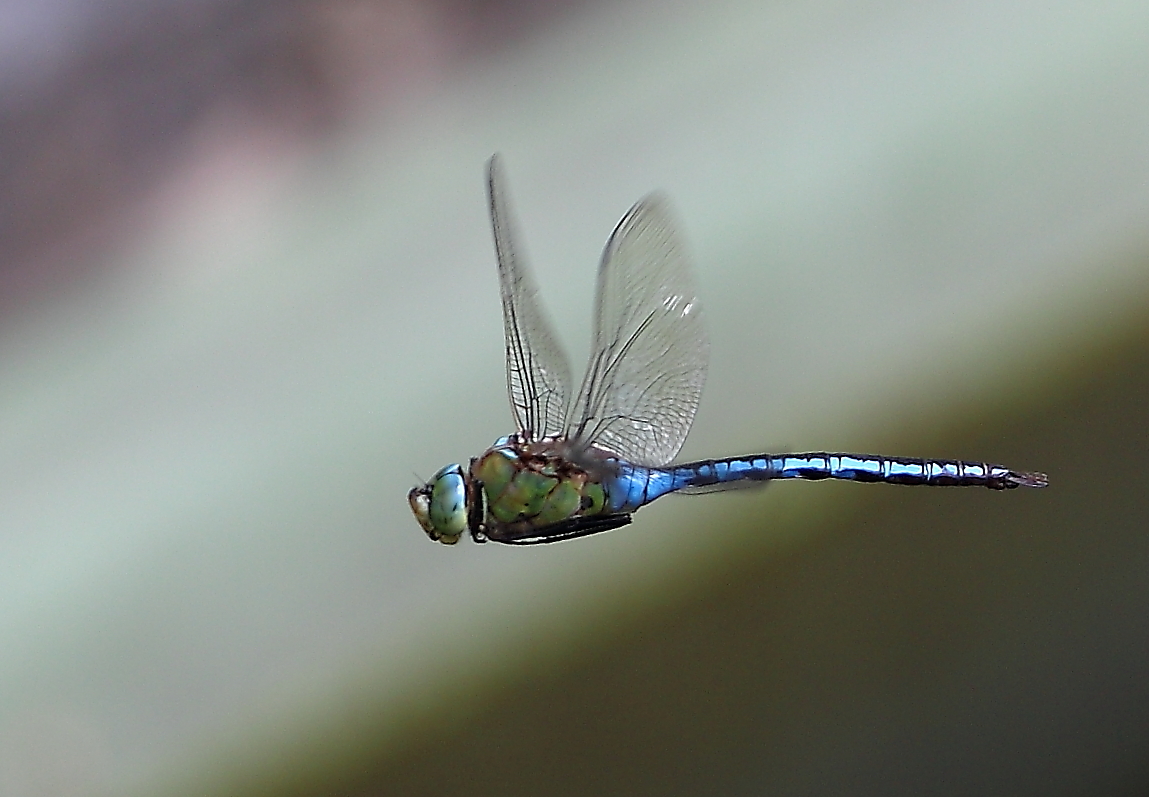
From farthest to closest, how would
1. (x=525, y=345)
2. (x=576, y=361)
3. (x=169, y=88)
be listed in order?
1. (x=169, y=88)
2. (x=576, y=361)
3. (x=525, y=345)

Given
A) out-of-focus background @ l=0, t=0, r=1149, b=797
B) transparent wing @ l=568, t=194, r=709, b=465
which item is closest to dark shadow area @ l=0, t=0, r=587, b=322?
out-of-focus background @ l=0, t=0, r=1149, b=797

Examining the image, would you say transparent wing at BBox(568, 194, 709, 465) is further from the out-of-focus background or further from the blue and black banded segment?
the out-of-focus background

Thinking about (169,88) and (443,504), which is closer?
(443,504)

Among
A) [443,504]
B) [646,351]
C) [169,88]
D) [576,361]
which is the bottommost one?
[443,504]

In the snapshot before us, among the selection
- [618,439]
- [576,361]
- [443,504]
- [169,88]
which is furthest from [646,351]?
[169,88]

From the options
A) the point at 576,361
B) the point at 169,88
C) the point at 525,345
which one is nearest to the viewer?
the point at 525,345

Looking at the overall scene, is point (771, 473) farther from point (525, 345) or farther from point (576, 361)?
point (576, 361)

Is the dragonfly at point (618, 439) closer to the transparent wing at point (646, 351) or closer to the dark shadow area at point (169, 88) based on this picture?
the transparent wing at point (646, 351)

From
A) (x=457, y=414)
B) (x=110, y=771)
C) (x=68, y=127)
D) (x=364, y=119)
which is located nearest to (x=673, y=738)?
(x=457, y=414)

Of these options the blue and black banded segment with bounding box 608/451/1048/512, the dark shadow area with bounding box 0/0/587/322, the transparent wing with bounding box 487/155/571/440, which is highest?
the dark shadow area with bounding box 0/0/587/322
